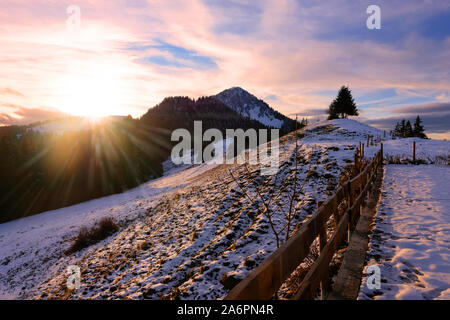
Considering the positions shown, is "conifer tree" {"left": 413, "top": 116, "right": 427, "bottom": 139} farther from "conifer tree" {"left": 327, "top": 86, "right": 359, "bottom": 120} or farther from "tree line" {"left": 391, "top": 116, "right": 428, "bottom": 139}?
"conifer tree" {"left": 327, "top": 86, "right": 359, "bottom": 120}

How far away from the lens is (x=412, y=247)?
4.98 metres

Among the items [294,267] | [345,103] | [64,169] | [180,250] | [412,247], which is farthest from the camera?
[345,103]

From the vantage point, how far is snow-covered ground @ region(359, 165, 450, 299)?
3.59 metres

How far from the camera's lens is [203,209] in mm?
15086

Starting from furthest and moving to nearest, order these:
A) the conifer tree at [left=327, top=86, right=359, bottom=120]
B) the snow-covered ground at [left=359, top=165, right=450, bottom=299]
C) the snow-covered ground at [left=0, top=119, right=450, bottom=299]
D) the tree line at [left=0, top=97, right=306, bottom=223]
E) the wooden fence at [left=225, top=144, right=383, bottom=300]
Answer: the conifer tree at [left=327, top=86, right=359, bottom=120] → the tree line at [left=0, top=97, right=306, bottom=223] → the snow-covered ground at [left=0, top=119, right=450, bottom=299] → the snow-covered ground at [left=359, top=165, right=450, bottom=299] → the wooden fence at [left=225, top=144, right=383, bottom=300]

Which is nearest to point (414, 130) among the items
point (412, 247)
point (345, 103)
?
point (345, 103)

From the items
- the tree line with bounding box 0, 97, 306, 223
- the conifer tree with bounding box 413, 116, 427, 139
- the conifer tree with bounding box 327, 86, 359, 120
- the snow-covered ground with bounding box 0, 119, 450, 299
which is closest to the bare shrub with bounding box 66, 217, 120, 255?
the snow-covered ground with bounding box 0, 119, 450, 299

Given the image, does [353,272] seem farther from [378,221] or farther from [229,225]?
[229,225]

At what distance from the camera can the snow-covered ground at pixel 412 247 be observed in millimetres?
3590

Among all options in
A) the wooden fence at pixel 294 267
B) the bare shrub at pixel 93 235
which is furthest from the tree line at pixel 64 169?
the wooden fence at pixel 294 267

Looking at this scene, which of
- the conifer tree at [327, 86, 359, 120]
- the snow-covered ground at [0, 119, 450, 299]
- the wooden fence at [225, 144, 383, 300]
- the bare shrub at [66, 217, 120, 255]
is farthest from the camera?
the conifer tree at [327, 86, 359, 120]

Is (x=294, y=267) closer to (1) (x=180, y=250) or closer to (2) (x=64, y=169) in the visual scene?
(1) (x=180, y=250)

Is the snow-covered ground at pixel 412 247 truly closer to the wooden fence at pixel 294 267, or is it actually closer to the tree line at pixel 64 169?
the wooden fence at pixel 294 267
